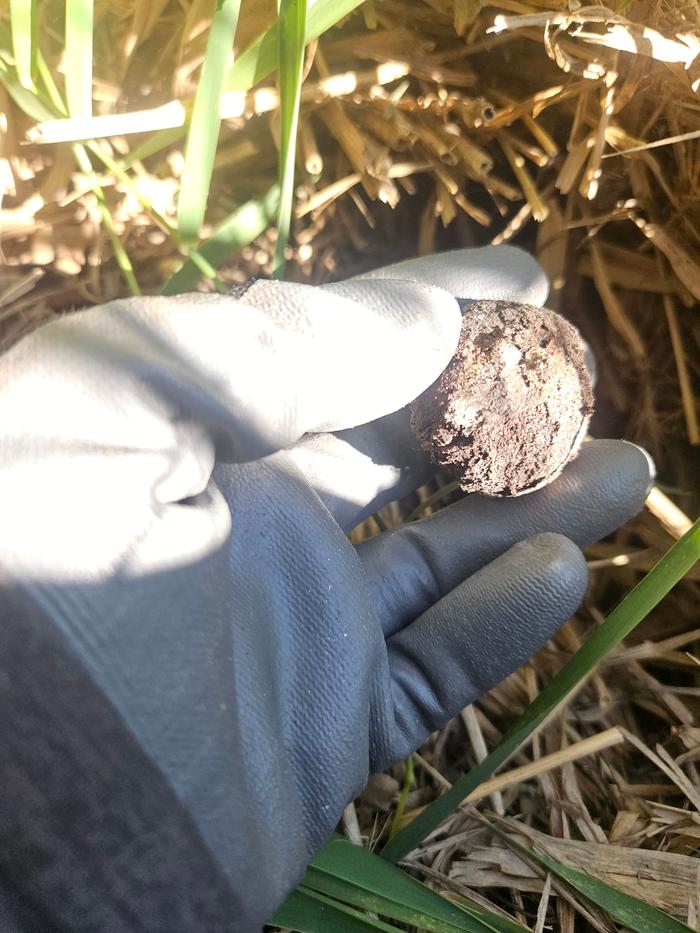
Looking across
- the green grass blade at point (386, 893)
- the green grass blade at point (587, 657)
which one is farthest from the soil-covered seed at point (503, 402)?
the green grass blade at point (386, 893)

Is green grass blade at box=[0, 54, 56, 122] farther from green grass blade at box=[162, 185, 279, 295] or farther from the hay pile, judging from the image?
green grass blade at box=[162, 185, 279, 295]

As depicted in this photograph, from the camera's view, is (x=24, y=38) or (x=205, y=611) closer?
(x=205, y=611)

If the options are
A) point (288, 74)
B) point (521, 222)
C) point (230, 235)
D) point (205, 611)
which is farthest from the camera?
point (521, 222)

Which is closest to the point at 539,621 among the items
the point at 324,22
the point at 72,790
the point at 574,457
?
the point at 574,457

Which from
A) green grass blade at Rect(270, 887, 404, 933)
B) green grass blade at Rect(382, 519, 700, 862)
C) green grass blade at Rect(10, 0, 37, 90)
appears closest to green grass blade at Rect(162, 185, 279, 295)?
green grass blade at Rect(10, 0, 37, 90)

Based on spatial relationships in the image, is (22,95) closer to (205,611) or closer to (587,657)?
(205,611)

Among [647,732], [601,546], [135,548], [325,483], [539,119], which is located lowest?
[647,732]

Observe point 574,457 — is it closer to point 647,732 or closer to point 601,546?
point 601,546

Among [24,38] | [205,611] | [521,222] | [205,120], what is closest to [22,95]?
[24,38]
